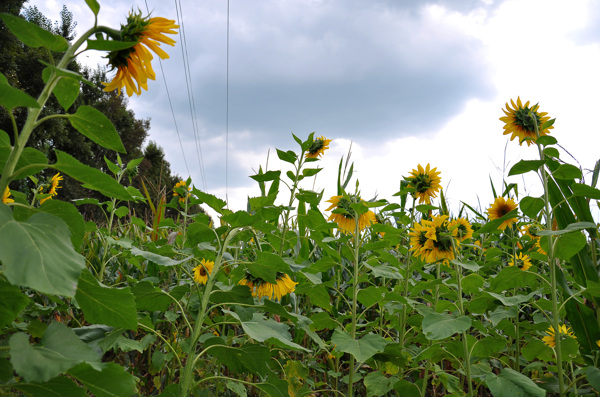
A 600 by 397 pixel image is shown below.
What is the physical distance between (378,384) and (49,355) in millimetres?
1174

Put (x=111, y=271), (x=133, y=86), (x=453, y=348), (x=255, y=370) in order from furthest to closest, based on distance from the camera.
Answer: (x=111, y=271) → (x=453, y=348) → (x=255, y=370) → (x=133, y=86)

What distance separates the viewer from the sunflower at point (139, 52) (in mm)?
814

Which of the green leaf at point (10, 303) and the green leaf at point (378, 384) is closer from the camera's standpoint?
the green leaf at point (10, 303)

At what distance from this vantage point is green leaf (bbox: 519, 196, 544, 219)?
1.30 meters

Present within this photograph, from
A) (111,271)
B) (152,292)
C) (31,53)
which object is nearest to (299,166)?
(152,292)

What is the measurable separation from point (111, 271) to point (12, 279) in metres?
2.24

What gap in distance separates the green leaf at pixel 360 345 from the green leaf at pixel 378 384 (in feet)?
0.92

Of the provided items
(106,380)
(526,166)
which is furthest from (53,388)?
(526,166)

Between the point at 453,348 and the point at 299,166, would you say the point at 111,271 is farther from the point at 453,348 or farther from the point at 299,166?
the point at 453,348

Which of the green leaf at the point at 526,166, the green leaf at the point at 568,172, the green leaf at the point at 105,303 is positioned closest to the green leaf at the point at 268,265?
the green leaf at the point at 105,303

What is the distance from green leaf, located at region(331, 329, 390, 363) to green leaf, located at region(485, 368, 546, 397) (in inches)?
11.7

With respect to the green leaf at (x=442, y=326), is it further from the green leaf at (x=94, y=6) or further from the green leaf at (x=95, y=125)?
the green leaf at (x=94, y=6)

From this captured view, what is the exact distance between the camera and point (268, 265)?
1029 millimetres

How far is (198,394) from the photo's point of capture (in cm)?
126
